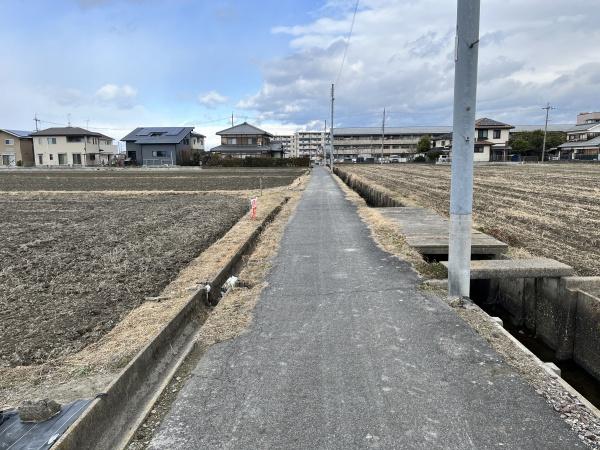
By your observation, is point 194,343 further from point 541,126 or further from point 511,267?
point 541,126

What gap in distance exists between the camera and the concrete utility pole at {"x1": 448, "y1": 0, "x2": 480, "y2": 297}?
4977 millimetres

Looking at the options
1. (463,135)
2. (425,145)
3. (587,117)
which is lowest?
(463,135)

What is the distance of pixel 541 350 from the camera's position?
5.50m

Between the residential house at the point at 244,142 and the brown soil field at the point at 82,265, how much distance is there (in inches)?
2491

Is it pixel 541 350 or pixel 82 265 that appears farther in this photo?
pixel 82 265

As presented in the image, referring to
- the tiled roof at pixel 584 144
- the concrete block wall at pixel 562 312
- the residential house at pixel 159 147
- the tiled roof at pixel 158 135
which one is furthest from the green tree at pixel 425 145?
the concrete block wall at pixel 562 312

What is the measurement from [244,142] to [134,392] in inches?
3135

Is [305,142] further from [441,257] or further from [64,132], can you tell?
[441,257]

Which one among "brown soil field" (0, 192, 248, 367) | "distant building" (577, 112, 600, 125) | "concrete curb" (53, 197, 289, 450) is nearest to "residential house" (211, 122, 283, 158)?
"brown soil field" (0, 192, 248, 367)

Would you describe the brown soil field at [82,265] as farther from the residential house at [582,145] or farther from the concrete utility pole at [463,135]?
the residential house at [582,145]

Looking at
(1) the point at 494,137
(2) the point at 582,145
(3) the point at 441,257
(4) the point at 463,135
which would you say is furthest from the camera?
(1) the point at 494,137

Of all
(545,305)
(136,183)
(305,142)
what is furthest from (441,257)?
(305,142)

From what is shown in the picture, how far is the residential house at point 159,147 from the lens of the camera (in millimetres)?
72688

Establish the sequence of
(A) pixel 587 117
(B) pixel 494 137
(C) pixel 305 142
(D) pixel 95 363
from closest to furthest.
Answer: (D) pixel 95 363
(B) pixel 494 137
(A) pixel 587 117
(C) pixel 305 142
